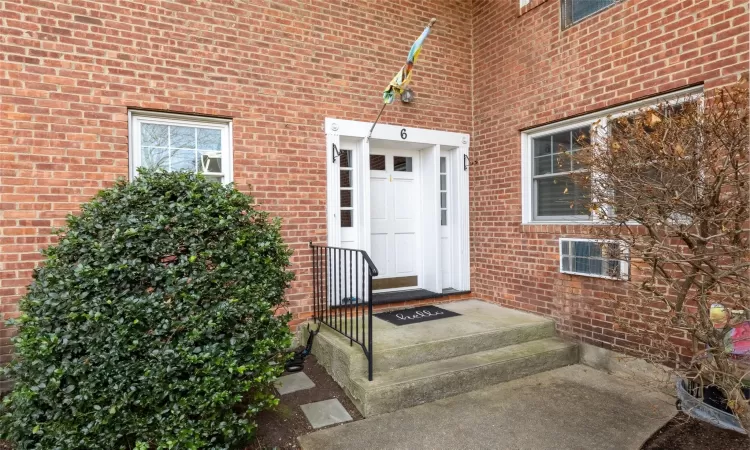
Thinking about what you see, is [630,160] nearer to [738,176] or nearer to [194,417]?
[738,176]

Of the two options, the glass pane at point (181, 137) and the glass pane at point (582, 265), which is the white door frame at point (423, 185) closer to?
the glass pane at point (181, 137)

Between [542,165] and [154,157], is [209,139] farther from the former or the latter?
[542,165]

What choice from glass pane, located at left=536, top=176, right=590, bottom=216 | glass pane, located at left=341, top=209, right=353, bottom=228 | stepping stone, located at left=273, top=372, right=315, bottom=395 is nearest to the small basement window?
glass pane, located at left=536, top=176, right=590, bottom=216

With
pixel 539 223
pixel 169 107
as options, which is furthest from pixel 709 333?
pixel 169 107

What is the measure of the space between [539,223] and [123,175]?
176 inches

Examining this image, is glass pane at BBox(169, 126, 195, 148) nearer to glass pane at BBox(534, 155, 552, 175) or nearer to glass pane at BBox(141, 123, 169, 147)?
glass pane at BBox(141, 123, 169, 147)

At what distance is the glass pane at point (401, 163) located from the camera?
567cm

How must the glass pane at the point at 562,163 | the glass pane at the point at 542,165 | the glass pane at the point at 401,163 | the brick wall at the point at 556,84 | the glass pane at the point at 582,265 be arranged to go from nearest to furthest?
the brick wall at the point at 556,84 < the glass pane at the point at 582,265 < the glass pane at the point at 562,163 < the glass pane at the point at 542,165 < the glass pane at the point at 401,163

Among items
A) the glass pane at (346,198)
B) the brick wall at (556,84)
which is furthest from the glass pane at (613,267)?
the glass pane at (346,198)

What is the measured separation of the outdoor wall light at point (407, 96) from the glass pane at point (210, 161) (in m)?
2.36

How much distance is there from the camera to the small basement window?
421 cm

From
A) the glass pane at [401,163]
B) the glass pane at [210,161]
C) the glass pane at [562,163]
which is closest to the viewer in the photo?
the glass pane at [210,161]

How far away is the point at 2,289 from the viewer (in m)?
3.56

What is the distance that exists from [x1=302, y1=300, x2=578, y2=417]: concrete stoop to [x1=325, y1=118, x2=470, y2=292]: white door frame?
106cm
